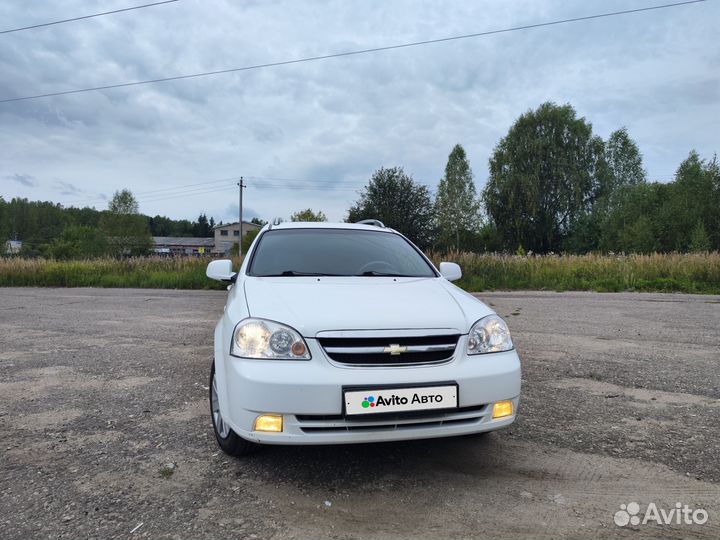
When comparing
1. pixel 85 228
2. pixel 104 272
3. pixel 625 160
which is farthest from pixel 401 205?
pixel 85 228

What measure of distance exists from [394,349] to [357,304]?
1.27ft

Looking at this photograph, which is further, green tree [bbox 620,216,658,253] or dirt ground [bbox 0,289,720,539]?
green tree [bbox 620,216,658,253]

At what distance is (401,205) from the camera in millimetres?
A: 26781

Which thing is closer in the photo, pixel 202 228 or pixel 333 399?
pixel 333 399

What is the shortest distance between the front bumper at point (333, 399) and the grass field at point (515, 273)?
1272cm

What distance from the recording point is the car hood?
2570mm

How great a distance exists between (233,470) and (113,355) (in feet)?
12.4

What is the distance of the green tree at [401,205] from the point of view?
26.6 meters

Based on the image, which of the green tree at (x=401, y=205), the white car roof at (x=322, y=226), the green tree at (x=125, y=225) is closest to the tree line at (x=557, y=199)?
the green tree at (x=401, y=205)

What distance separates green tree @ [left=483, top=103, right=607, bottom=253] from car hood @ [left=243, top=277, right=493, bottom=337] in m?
39.7

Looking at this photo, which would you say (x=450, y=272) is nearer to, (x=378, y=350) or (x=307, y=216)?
(x=378, y=350)

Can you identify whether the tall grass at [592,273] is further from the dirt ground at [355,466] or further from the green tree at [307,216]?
the green tree at [307,216]

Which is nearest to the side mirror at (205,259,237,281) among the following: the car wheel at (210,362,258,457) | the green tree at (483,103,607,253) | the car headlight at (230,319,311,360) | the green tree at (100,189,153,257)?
the car wheel at (210,362,258,457)

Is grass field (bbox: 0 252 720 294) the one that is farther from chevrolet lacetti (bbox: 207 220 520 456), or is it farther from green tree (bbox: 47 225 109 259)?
green tree (bbox: 47 225 109 259)
